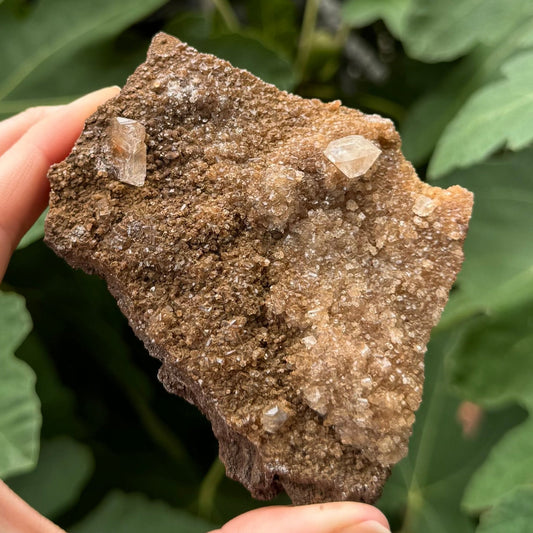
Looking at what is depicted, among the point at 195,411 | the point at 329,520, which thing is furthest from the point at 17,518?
the point at 195,411

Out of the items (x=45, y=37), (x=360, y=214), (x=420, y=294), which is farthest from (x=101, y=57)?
(x=420, y=294)

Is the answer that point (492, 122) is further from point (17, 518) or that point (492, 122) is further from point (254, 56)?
point (17, 518)

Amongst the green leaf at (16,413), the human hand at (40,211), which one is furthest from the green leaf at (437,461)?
the green leaf at (16,413)

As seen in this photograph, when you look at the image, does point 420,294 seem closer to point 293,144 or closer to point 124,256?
point 293,144

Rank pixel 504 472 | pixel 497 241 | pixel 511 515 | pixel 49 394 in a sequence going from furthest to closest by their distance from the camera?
pixel 49 394
pixel 497 241
pixel 504 472
pixel 511 515

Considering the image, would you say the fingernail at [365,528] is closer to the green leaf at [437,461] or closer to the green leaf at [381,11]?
the green leaf at [437,461]

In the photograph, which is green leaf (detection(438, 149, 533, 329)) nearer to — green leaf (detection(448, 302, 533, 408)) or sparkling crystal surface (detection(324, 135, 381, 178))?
green leaf (detection(448, 302, 533, 408))
